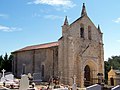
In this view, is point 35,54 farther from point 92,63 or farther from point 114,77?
point 114,77

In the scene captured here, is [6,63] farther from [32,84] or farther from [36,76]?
[32,84]

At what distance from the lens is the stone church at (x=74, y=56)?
128 ft

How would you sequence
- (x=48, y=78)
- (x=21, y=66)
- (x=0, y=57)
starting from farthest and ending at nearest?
1. (x=0, y=57)
2. (x=21, y=66)
3. (x=48, y=78)

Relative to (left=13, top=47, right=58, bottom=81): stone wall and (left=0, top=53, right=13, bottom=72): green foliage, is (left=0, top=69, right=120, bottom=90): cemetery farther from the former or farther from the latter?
(left=0, top=53, right=13, bottom=72): green foliage

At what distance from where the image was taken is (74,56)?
131 ft

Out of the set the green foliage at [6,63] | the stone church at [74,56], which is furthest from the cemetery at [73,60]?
the green foliage at [6,63]

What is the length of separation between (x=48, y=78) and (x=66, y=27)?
30.5ft

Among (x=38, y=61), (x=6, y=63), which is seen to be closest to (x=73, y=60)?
(x=38, y=61)

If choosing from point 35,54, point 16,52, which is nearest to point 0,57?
point 16,52

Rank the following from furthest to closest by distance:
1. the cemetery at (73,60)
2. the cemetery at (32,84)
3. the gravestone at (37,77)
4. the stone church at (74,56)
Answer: the gravestone at (37,77), the stone church at (74,56), the cemetery at (73,60), the cemetery at (32,84)

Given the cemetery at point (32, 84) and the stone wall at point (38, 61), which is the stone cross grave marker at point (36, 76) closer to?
the cemetery at point (32, 84)

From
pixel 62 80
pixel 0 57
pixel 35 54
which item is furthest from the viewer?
pixel 0 57

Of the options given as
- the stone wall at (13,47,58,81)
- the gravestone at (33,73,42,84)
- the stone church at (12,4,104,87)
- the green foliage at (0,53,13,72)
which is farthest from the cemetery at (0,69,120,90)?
the green foliage at (0,53,13,72)

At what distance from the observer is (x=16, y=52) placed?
172ft
